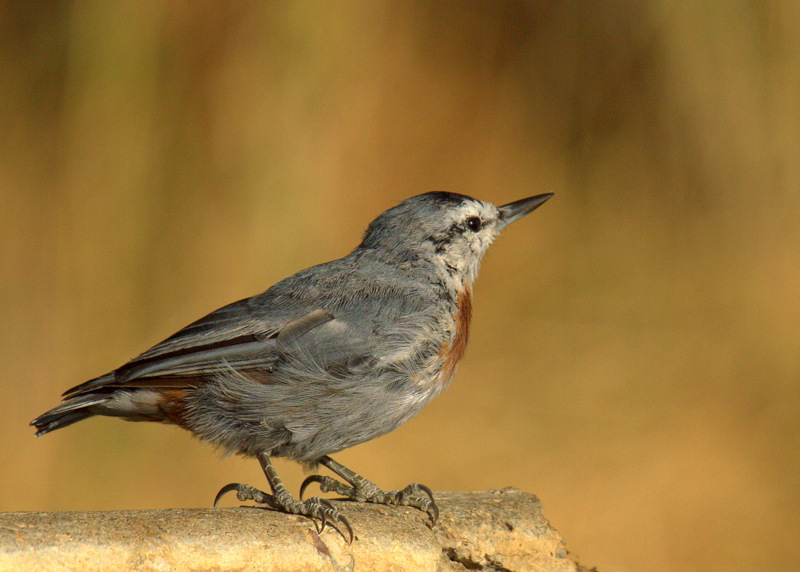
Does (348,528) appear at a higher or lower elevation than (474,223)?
lower

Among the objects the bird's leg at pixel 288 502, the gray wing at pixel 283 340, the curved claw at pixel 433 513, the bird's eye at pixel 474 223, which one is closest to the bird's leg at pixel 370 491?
the curved claw at pixel 433 513

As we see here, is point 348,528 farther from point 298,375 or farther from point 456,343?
point 456,343

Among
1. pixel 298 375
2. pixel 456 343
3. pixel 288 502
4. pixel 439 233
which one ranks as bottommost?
pixel 288 502

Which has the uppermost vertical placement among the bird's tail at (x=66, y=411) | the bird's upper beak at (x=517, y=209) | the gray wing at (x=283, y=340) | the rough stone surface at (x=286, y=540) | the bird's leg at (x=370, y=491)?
the bird's upper beak at (x=517, y=209)

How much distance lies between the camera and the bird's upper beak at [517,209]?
2725 mm

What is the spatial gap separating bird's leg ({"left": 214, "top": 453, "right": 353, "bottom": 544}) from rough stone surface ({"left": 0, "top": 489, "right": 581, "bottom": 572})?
3 cm

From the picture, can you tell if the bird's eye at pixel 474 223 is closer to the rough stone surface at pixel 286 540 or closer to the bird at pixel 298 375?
the bird at pixel 298 375

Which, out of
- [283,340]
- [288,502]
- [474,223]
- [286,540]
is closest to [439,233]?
[474,223]

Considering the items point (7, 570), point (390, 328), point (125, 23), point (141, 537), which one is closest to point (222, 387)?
point (390, 328)

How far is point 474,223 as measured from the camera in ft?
8.65

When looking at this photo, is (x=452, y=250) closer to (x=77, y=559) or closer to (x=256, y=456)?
(x=256, y=456)

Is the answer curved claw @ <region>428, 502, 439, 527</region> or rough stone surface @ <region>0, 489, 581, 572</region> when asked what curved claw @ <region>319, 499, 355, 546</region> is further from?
curved claw @ <region>428, 502, 439, 527</region>

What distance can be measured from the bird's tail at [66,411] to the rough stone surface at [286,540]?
1.86ft

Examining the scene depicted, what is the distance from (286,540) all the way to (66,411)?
822mm
